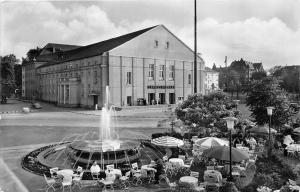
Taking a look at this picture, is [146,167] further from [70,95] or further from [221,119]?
[70,95]

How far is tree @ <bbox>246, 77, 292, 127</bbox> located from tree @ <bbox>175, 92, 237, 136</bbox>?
2.94 meters

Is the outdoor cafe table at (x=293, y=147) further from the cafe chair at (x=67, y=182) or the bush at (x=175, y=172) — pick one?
the cafe chair at (x=67, y=182)

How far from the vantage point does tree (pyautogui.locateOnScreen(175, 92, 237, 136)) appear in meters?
20.5

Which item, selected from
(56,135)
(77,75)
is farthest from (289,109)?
(77,75)

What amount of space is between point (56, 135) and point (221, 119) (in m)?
13.7

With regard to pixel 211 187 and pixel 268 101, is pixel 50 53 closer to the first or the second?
pixel 268 101

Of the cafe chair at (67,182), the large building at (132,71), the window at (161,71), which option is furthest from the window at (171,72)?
the cafe chair at (67,182)

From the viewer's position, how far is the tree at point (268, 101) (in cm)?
2281

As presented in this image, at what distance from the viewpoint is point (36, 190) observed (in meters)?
11.8

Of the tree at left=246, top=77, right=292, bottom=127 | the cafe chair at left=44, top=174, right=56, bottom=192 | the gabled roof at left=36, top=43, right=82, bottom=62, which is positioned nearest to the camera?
the cafe chair at left=44, top=174, right=56, bottom=192

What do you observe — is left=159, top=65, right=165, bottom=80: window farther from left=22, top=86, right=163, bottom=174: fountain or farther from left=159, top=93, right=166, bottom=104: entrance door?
left=22, top=86, right=163, bottom=174: fountain

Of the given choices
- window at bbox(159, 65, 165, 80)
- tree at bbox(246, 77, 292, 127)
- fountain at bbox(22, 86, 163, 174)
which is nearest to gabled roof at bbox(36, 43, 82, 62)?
window at bbox(159, 65, 165, 80)

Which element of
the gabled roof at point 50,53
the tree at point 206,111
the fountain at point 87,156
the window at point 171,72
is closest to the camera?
the fountain at point 87,156

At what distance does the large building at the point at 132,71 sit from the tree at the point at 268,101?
95.8 ft
